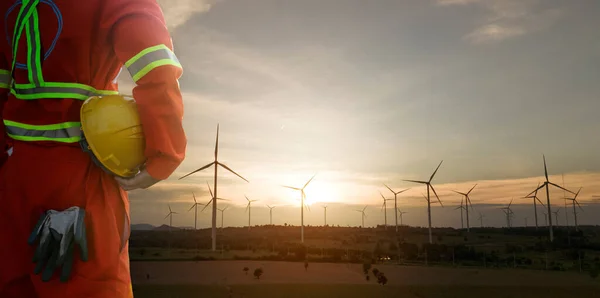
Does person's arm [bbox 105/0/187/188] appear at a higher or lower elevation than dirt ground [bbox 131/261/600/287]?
higher

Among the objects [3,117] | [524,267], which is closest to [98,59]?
[3,117]

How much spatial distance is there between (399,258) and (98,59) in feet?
266

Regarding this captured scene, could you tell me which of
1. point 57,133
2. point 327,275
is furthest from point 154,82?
point 327,275

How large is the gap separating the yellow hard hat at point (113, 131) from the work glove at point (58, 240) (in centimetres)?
47

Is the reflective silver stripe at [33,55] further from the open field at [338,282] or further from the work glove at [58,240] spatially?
the open field at [338,282]

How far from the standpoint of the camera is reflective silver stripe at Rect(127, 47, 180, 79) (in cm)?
384

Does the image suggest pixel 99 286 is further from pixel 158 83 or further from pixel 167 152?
pixel 158 83

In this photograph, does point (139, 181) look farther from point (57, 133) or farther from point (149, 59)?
point (149, 59)

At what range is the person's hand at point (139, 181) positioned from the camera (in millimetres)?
4016

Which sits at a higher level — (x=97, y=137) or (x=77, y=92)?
(x=77, y=92)

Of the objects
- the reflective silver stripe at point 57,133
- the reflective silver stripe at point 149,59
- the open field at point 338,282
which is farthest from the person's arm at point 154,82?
the open field at point 338,282

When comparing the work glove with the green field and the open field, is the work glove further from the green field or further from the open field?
the open field

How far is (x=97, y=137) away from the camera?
3828 mm

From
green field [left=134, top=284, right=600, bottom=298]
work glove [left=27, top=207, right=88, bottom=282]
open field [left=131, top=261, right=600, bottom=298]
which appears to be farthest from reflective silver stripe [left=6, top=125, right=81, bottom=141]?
open field [left=131, top=261, right=600, bottom=298]
